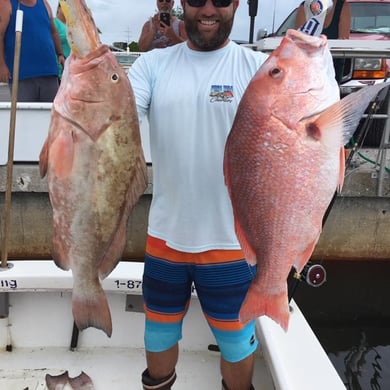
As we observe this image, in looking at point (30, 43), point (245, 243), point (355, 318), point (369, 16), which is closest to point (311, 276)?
point (245, 243)

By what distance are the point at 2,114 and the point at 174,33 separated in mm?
1878

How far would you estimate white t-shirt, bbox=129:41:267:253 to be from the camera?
2.00 meters

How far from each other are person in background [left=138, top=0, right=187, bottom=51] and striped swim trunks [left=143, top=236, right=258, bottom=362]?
3.11 meters

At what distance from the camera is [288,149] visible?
57.9 inches

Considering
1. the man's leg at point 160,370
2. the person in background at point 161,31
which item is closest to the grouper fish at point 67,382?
the man's leg at point 160,370

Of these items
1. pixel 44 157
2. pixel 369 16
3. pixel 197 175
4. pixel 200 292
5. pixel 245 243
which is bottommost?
pixel 200 292

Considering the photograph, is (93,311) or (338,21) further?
(338,21)

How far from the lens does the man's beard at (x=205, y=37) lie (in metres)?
1.99

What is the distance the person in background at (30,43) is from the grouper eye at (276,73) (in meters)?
3.54

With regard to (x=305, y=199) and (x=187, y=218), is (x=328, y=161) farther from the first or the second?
(x=187, y=218)

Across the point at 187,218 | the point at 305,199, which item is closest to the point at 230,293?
the point at 187,218

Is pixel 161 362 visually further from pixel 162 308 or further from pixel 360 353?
pixel 360 353

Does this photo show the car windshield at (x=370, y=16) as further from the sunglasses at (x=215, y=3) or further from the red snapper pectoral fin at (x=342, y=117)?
the red snapper pectoral fin at (x=342, y=117)

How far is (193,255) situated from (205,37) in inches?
37.1
